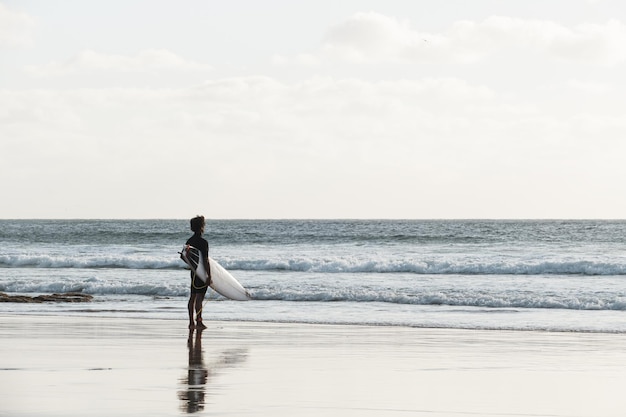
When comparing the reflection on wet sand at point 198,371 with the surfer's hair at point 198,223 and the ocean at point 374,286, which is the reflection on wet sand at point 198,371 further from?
the ocean at point 374,286

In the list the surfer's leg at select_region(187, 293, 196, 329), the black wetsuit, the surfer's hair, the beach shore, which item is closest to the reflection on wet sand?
the beach shore

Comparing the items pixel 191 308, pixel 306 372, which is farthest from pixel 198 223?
pixel 306 372

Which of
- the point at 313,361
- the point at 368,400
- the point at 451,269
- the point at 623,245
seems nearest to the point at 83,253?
the point at 451,269

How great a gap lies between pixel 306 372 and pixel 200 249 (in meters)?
5.59

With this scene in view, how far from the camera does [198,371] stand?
35.4 ft

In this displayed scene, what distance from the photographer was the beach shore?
852 centimetres

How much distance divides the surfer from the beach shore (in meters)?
0.36

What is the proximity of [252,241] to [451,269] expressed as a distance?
29.2 meters

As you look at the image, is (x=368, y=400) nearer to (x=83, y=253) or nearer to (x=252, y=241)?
(x=83, y=253)

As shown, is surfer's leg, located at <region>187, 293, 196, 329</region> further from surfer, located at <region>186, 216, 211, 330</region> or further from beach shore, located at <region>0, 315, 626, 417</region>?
beach shore, located at <region>0, 315, 626, 417</region>

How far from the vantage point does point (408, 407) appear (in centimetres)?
856

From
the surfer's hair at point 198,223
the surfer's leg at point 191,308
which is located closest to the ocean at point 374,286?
the surfer's leg at point 191,308

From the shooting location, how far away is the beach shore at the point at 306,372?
8516 millimetres

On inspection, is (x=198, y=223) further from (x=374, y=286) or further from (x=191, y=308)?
(x=374, y=286)
